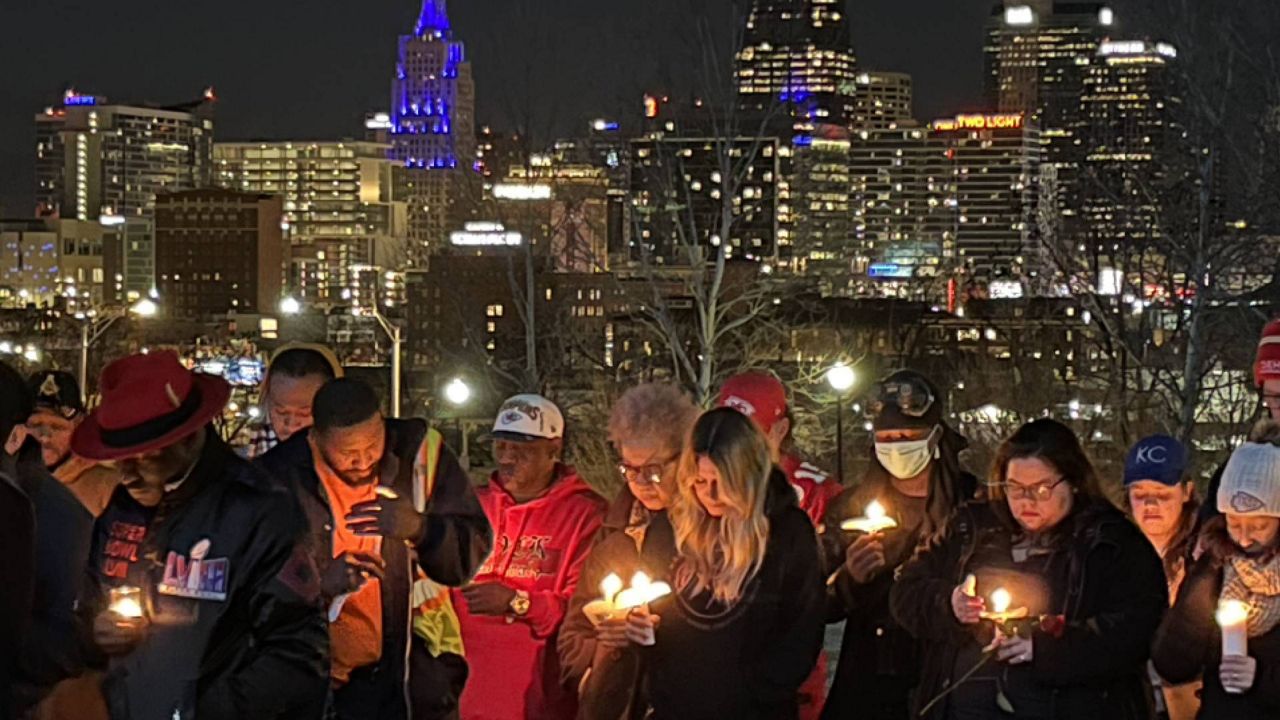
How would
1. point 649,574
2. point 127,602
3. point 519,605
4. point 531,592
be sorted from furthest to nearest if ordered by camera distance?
point 531,592 < point 519,605 < point 649,574 < point 127,602

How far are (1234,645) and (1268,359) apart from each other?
1.92 m

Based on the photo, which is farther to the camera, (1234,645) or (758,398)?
(758,398)

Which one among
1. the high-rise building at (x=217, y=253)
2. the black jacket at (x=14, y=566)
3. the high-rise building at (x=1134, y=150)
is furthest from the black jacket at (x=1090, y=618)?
the high-rise building at (x=217, y=253)

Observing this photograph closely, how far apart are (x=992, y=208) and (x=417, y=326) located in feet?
251

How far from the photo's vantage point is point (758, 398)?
747cm

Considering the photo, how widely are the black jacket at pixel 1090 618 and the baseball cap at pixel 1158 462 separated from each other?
2.83 feet

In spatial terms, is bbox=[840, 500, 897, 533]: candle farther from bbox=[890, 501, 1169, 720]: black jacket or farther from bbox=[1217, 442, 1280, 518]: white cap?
bbox=[1217, 442, 1280, 518]: white cap

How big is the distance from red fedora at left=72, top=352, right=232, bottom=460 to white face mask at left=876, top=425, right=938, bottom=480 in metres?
2.48

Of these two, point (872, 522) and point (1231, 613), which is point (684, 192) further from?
point (1231, 613)

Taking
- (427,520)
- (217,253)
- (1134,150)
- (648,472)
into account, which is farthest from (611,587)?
(217,253)

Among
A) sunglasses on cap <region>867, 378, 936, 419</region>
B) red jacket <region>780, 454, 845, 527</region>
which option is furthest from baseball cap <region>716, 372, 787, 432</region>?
sunglasses on cap <region>867, 378, 936, 419</region>

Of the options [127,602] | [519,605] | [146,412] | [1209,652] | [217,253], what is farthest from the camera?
[217,253]

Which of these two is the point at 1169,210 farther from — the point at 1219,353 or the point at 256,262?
the point at 256,262

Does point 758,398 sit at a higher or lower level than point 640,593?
higher
